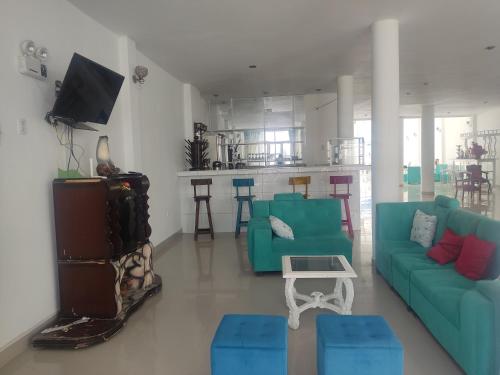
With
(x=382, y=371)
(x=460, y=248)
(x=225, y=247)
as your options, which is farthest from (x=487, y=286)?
(x=225, y=247)

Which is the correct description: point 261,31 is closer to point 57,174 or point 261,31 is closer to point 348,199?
point 57,174

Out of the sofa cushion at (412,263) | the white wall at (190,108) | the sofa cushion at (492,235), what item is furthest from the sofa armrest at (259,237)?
the white wall at (190,108)

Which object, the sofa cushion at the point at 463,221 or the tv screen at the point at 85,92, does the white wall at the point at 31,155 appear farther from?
the sofa cushion at the point at 463,221

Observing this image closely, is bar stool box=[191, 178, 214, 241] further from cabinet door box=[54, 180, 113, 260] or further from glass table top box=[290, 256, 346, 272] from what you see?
cabinet door box=[54, 180, 113, 260]

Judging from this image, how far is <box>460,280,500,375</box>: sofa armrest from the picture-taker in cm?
195

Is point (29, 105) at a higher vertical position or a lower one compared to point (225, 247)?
higher

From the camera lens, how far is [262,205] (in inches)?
191

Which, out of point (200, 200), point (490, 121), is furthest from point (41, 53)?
point (490, 121)

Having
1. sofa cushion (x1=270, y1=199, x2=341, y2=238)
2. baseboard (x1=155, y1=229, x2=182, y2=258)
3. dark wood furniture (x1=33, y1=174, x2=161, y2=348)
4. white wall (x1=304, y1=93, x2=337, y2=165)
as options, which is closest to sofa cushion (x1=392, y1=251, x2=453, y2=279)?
sofa cushion (x1=270, y1=199, x2=341, y2=238)

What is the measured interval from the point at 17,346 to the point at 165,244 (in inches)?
132

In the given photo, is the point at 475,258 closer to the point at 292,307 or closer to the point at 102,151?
the point at 292,307

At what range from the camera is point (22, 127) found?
2.87 metres

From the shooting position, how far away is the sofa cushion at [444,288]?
2307 millimetres

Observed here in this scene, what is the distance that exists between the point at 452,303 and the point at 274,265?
2211mm
